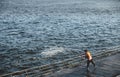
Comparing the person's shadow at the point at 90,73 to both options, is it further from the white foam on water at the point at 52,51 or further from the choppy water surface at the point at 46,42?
the white foam on water at the point at 52,51

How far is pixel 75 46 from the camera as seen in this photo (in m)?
46.5

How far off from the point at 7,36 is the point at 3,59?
60.6 ft

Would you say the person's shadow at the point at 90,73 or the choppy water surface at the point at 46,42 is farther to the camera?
the choppy water surface at the point at 46,42

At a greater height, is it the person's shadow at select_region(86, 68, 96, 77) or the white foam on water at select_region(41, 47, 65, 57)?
the person's shadow at select_region(86, 68, 96, 77)

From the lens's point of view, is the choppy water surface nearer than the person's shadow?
No

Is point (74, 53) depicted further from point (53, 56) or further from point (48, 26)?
point (48, 26)

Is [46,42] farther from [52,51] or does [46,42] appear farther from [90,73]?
[90,73]

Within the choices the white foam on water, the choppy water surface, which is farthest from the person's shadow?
the white foam on water

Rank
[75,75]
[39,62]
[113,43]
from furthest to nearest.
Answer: [113,43] → [39,62] → [75,75]

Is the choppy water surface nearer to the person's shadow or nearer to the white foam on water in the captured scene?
the white foam on water

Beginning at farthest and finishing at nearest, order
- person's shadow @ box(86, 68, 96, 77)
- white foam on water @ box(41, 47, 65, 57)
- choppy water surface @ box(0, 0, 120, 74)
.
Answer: white foam on water @ box(41, 47, 65, 57) < choppy water surface @ box(0, 0, 120, 74) < person's shadow @ box(86, 68, 96, 77)

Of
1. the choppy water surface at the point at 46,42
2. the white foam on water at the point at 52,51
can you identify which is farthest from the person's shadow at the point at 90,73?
the white foam on water at the point at 52,51

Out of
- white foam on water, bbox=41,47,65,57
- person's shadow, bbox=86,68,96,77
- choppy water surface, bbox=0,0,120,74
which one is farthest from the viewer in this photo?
white foam on water, bbox=41,47,65,57

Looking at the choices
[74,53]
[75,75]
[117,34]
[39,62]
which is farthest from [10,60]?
[117,34]
